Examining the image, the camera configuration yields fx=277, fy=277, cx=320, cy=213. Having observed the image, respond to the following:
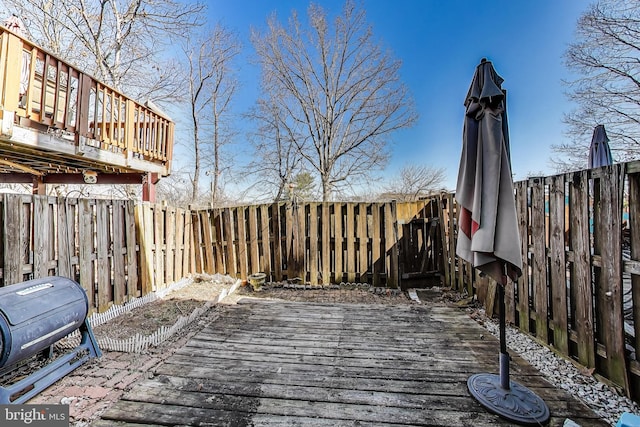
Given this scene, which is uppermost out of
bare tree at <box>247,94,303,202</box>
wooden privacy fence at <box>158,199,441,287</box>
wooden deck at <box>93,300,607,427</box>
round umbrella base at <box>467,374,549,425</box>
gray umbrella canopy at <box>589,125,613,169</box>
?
bare tree at <box>247,94,303,202</box>

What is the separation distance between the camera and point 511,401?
83.6 inches

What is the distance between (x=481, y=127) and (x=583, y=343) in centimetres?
223

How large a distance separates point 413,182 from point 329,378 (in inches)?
514

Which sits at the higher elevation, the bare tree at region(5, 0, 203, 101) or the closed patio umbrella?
the bare tree at region(5, 0, 203, 101)

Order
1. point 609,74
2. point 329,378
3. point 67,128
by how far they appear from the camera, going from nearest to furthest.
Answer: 1. point 329,378
2. point 67,128
3. point 609,74

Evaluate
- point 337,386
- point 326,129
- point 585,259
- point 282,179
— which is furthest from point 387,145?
point 337,386

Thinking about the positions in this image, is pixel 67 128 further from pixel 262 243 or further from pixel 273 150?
pixel 273 150

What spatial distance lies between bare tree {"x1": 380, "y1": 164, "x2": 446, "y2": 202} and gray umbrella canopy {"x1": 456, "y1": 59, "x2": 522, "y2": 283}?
11221mm

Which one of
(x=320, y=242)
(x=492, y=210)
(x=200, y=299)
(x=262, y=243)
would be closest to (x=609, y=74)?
(x=320, y=242)

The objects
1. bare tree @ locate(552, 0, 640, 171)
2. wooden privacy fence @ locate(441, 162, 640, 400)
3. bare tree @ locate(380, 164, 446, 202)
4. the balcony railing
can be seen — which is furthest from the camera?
bare tree @ locate(380, 164, 446, 202)

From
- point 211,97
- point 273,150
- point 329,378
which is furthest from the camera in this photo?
point 273,150

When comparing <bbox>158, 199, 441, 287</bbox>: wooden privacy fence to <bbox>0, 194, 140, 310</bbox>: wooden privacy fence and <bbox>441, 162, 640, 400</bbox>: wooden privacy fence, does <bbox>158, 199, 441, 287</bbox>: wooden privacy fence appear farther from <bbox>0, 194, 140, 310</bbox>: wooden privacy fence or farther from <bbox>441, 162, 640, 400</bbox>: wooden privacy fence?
<bbox>441, 162, 640, 400</bbox>: wooden privacy fence

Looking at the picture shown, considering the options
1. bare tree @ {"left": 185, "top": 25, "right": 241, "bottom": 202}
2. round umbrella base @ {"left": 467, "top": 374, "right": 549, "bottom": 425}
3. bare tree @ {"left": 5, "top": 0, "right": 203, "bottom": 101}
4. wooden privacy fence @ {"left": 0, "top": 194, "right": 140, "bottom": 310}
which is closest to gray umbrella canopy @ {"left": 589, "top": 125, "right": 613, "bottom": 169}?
round umbrella base @ {"left": 467, "top": 374, "right": 549, "bottom": 425}

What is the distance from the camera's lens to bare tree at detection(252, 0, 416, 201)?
1376 centimetres
